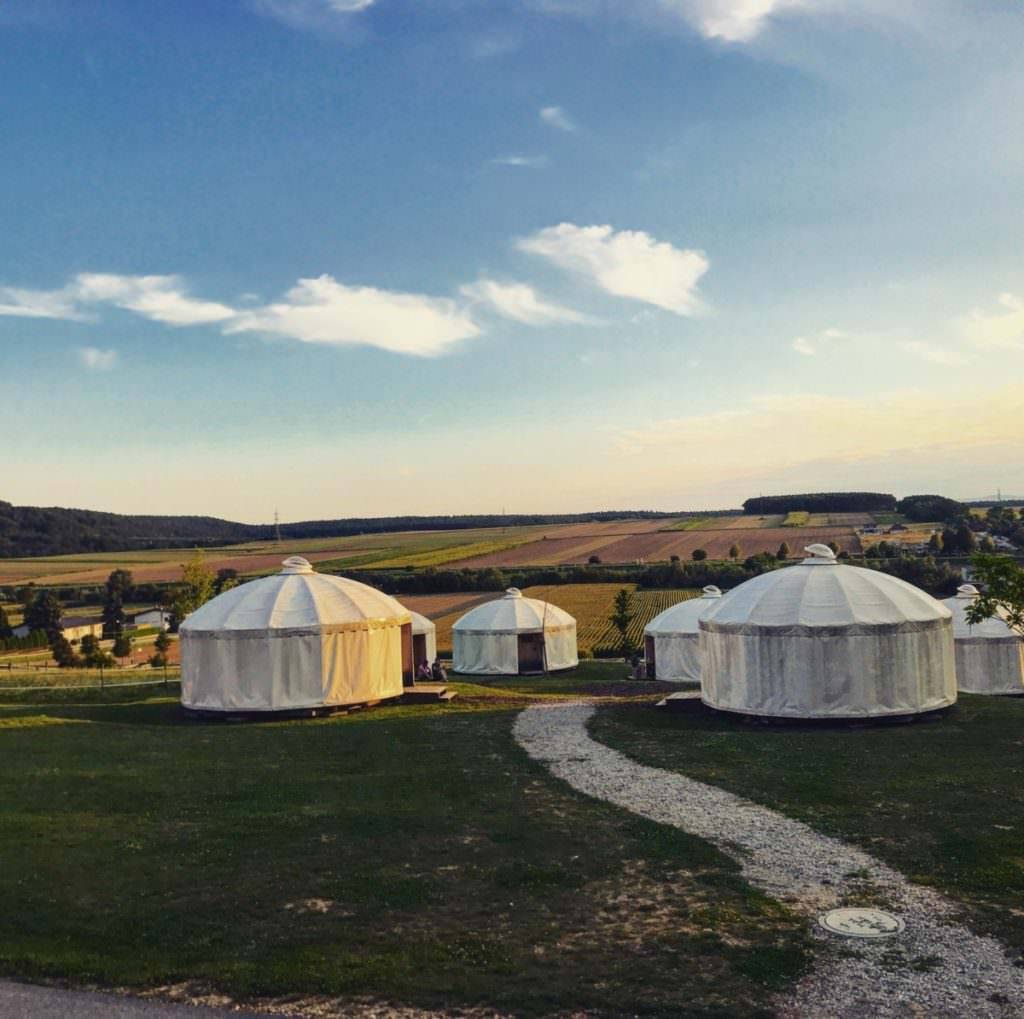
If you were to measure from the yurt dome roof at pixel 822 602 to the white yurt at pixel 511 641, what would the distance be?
1572 cm

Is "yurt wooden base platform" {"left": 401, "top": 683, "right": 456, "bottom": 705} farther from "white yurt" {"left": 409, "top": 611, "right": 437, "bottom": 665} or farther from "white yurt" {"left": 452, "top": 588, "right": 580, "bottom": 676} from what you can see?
"white yurt" {"left": 452, "top": 588, "right": 580, "bottom": 676}

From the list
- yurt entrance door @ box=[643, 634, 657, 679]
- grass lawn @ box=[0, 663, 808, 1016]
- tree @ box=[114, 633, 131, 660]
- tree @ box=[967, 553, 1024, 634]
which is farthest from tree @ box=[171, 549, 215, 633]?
tree @ box=[967, 553, 1024, 634]

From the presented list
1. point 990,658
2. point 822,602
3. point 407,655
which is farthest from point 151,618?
point 822,602

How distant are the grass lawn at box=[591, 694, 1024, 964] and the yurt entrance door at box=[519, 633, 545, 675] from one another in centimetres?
1508

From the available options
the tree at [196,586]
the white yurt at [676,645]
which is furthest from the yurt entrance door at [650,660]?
the tree at [196,586]

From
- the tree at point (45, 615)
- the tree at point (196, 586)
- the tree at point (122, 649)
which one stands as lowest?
the tree at point (122, 649)

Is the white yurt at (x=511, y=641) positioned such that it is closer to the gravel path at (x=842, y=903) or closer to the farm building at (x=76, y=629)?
the gravel path at (x=842, y=903)

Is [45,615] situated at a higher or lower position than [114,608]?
lower

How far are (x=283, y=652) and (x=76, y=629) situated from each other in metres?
51.4

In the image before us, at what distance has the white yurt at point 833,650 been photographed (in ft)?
65.8

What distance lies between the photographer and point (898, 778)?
14.3m

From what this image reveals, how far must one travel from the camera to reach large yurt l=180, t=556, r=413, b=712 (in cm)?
2288

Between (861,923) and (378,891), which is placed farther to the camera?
(378,891)

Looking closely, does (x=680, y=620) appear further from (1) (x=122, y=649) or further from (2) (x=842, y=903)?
(1) (x=122, y=649)
